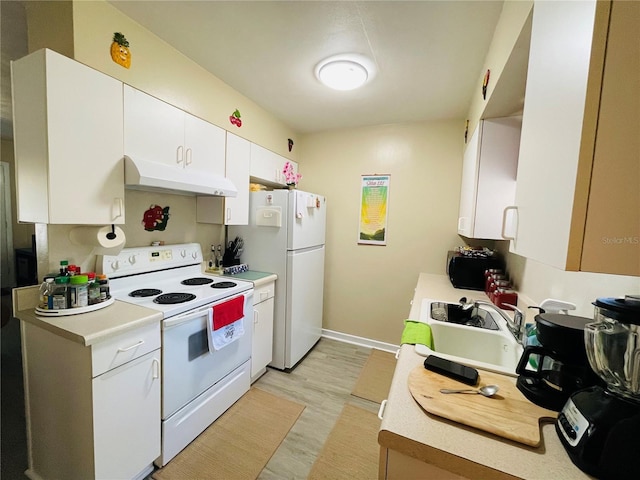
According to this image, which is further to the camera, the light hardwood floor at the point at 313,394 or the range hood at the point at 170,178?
the light hardwood floor at the point at 313,394

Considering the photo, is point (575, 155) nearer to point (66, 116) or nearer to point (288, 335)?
point (66, 116)

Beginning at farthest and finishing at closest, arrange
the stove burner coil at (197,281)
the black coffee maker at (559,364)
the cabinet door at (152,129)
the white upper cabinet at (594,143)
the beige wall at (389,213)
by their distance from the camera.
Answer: the beige wall at (389,213) < the stove burner coil at (197,281) < the cabinet door at (152,129) < the black coffee maker at (559,364) < the white upper cabinet at (594,143)

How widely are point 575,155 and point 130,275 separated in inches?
88.7

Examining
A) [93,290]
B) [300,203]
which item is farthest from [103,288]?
[300,203]

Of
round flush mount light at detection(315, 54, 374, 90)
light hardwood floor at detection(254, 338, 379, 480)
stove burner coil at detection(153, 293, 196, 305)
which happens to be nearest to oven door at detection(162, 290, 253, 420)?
stove burner coil at detection(153, 293, 196, 305)

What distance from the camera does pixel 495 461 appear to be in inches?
23.2

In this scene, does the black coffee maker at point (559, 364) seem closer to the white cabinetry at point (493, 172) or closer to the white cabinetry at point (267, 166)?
the white cabinetry at point (493, 172)

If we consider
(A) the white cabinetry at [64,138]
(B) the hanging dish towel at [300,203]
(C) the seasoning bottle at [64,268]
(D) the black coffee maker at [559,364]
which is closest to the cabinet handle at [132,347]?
(C) the seasoning bottle at [64,268]

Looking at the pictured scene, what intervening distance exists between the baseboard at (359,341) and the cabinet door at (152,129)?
2493 millimetres

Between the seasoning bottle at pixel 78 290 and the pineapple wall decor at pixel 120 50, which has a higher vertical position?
the pineapple wall decor at pixel 120 50

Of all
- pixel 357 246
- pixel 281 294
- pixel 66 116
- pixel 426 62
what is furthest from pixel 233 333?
pixel 426 62

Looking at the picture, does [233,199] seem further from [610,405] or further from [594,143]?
[610,405]

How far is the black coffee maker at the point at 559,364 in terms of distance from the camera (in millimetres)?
737

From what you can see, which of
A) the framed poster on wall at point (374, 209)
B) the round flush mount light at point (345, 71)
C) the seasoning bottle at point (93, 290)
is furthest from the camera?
the framed poster on wall at point (374, 209)
